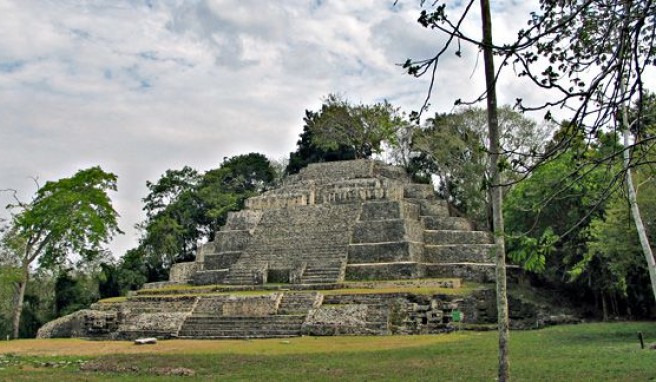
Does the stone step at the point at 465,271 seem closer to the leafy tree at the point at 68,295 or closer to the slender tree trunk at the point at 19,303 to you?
the leafy tree at the point at 68,295

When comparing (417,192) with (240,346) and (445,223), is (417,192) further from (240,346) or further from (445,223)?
(240,346)

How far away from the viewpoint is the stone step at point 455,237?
27.5m

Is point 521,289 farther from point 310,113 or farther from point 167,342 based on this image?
point 310,113

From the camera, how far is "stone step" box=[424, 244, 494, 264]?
86.5 ft

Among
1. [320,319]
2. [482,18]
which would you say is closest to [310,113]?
[320,319]

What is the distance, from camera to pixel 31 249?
27969mm

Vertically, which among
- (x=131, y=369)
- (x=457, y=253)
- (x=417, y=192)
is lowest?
(x=131, y=369)

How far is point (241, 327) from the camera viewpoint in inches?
808

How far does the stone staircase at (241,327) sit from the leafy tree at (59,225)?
31.9 ft

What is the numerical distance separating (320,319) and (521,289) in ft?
30.2

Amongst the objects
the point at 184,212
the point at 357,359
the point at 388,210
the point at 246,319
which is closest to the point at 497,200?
the point at 357,359

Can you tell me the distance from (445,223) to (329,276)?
6.90 meters

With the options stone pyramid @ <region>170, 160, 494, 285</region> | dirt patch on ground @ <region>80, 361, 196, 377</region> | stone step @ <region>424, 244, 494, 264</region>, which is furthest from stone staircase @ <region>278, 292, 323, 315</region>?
dirt patch on ground @ <region>80, 361, 196, 377</region>

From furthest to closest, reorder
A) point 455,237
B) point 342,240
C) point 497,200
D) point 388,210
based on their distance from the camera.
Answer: point 388,210, point 342,240, point 455,237, point 497,200
